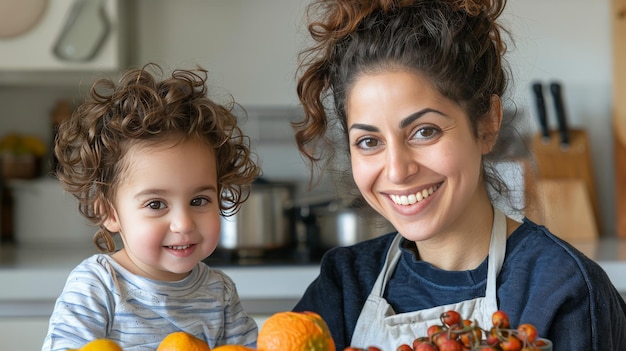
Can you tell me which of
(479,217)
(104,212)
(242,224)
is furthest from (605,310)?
(242,224)

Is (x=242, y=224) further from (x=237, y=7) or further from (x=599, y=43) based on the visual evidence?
(x=599, y=43)

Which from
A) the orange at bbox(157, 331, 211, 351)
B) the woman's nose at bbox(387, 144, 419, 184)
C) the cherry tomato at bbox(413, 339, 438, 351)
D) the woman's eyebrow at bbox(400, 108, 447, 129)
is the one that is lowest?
the orange at bbox(157, 331, 211, 351)

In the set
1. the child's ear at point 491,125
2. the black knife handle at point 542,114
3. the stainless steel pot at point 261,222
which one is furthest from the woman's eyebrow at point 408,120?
the black knife handle at point 542,114

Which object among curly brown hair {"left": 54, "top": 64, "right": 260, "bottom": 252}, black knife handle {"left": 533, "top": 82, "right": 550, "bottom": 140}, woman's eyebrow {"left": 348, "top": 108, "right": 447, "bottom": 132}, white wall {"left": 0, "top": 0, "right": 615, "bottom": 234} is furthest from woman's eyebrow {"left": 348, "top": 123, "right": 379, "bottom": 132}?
white wall {"left": 0, "top": 0, "right": 615, "bottom": 234}

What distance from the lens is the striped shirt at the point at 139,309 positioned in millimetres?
1023

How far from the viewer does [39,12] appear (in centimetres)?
255

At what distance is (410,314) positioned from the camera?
1.20m

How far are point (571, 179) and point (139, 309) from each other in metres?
1.99

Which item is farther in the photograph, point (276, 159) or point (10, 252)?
point (276, 159)

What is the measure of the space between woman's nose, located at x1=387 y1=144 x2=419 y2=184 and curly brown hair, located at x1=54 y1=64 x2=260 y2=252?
228mm

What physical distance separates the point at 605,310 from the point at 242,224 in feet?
4.84

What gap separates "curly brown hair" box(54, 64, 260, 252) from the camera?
109cm

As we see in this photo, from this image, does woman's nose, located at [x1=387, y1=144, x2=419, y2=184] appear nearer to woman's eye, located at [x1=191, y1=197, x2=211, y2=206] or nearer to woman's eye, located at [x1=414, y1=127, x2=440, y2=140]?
woman's eye, located at [x1=414, y1=127, x2=440, y2=140]

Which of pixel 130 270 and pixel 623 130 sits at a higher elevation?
pixel 623 130
